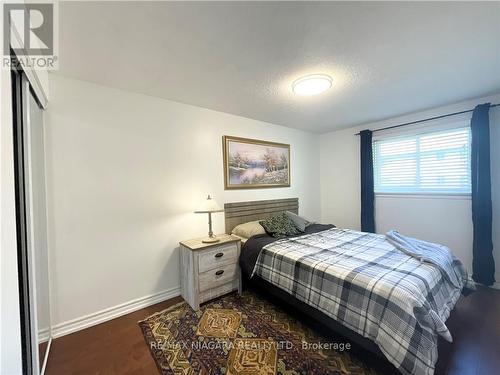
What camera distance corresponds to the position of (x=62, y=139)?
1848 millimetres

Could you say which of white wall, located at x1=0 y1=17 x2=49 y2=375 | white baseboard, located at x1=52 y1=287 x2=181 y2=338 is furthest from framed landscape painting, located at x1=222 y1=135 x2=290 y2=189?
white wall, located at x1=0 y1=17 x2=49 y2=375

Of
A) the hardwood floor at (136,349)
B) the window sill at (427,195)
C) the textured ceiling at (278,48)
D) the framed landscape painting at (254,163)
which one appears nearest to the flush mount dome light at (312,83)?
the textured ceiling at (278,48)

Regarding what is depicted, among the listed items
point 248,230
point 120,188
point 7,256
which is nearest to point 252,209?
point 248,230

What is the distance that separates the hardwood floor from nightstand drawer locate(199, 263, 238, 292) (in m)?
0.65

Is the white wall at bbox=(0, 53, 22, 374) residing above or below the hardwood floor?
above

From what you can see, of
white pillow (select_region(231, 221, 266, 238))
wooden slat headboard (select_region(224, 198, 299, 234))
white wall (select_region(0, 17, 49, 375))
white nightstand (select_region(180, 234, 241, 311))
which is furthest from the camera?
wooden slat headboard (select_region(224, 198, 299, 234))

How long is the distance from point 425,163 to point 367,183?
0.82 meters

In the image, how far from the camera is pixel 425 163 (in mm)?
3074

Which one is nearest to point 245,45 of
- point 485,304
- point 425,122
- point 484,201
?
point 425,122

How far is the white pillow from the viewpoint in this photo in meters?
2.72

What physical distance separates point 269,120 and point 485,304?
345 cm

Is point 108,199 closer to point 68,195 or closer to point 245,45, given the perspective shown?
point 68,195

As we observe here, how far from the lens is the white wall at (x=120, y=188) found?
1853 millimetres

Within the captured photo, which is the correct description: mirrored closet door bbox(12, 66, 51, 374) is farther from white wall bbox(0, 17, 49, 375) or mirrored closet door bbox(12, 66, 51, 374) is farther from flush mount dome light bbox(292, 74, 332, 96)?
flush mount dome light bbox(292, 74, 332, 96)
